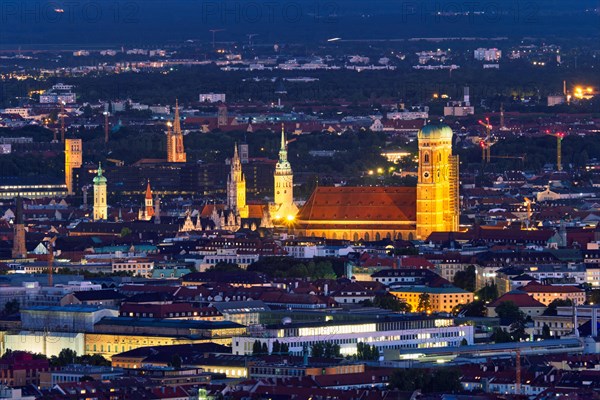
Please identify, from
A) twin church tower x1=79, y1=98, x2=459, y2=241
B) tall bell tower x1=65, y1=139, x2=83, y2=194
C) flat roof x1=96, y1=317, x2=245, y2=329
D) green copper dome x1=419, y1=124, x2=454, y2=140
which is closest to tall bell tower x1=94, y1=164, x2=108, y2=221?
twin church tower x1=79, y1=98, x2=459, y2=241

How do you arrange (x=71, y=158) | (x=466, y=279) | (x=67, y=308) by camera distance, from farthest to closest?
(x=71, y=158)
(x=466, y=279)
(x=67, y=308)

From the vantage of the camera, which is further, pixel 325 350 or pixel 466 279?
pixel 466 279

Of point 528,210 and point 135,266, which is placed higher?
point 528,210

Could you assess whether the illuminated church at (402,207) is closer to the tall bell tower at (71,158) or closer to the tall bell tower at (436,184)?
the tall bell tower at (436,184)

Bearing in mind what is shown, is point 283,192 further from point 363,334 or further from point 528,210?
point 363,334

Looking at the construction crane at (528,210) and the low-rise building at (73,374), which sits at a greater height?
the construction crane at (528,210)

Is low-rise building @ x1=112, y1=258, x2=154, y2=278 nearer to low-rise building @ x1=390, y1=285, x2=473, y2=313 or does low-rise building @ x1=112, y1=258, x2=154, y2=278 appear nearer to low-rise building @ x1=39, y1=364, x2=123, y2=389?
low-rise building @ x1=390, y1=285, x2=473, y2=313

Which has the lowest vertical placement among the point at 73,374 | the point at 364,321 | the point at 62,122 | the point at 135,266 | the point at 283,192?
the point at 73,374

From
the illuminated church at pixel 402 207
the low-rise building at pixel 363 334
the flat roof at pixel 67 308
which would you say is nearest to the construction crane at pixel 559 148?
the illuminated church at pixel 402 207

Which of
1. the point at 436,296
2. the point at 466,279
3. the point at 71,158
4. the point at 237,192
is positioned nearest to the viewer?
the point at 436,296

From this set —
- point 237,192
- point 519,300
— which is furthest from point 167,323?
point 237,192
